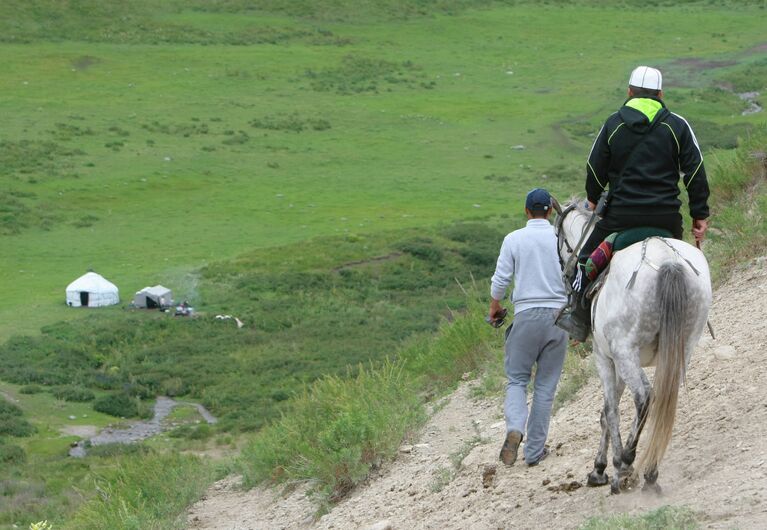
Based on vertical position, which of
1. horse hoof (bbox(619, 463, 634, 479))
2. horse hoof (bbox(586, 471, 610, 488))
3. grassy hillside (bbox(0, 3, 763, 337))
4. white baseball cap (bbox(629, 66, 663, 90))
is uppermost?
white baseball cap (bbox(629, 66, 663, 90))

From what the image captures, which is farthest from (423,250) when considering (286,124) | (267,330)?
(286,124)

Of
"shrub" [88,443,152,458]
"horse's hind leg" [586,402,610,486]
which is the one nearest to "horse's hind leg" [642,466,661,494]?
"horse's hind leg" [586,402,610,486]

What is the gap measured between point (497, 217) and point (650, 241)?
86.6ft

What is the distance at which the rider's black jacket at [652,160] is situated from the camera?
7.77m

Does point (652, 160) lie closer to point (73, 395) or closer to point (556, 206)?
point (556, 206)

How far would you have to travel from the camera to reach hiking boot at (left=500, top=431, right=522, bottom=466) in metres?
8.96

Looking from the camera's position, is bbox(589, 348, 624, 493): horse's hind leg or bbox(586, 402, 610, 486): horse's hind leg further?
bbox(586, 402, 610, 486): horse's hind leg

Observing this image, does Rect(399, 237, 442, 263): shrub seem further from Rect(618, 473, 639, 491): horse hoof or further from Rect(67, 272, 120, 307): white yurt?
Rect(618, 473, 639, 491): horse hoof

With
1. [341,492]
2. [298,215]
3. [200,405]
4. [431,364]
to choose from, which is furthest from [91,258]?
[341,492]

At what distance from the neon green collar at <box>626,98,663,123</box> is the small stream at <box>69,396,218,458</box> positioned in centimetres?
1299

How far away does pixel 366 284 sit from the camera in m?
28.1

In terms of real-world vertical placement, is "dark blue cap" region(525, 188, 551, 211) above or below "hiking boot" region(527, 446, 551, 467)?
above

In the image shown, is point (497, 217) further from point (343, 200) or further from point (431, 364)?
point (431, 364)

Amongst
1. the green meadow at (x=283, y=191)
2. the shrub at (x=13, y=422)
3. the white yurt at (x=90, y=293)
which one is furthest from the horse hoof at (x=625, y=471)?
the white yurt at (x=90, y=293)
